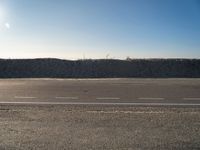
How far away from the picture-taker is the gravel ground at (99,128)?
334 inches

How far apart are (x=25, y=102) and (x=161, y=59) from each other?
31.0m

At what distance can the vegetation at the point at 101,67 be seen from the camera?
43.5m

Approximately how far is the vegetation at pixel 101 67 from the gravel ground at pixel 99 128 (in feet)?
97.6

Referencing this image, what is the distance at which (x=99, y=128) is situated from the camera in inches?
399

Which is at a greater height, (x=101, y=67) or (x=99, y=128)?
(x=101, y=67)

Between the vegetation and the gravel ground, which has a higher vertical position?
the vegetation

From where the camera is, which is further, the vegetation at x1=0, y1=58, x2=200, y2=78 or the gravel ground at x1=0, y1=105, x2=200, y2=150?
the vegetation at x1=0, y1=58, x2=200, y2=78

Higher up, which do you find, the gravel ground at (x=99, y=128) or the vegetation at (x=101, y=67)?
the vegetation at (x=101, y=67)

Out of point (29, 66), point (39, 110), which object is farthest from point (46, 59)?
point (39, 110)

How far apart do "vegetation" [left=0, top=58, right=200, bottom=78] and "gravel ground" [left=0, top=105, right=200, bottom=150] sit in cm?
2975

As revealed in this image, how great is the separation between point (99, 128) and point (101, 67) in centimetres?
3432

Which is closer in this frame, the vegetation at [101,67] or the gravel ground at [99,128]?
the gravel ground at [99,128]

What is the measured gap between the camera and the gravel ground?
848 cm

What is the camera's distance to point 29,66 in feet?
148
